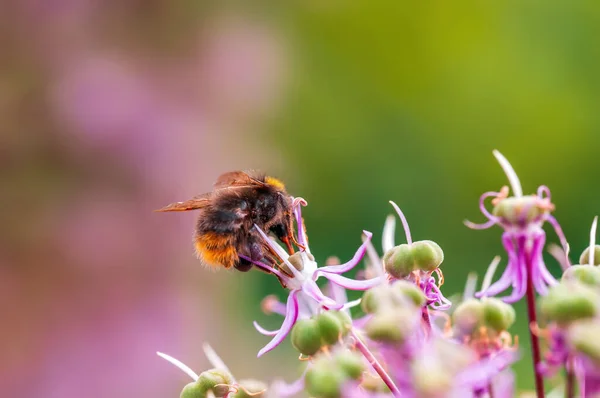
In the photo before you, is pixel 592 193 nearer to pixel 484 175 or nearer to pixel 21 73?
pixel 484 175

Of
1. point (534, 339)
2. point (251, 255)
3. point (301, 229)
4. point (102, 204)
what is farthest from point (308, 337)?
point (102, 204)

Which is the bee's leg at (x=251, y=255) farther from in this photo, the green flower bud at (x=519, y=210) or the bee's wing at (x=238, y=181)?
the green flower bud at (x=519, y=210)

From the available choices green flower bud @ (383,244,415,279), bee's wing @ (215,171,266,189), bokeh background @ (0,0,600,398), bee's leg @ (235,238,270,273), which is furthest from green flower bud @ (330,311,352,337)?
bokeh background @ (0,0,600,398)

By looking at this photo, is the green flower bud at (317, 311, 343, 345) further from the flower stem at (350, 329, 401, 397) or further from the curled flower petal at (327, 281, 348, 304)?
the curled flower petal at (327, 281, 348, 304)

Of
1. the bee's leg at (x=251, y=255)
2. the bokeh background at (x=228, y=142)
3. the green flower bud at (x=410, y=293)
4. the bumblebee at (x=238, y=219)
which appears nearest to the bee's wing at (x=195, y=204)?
the bumblebee at (x=238, y=219)

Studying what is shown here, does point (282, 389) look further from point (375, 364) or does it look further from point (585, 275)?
point (585, 275)

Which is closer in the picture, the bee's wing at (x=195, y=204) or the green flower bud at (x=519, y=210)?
the green flower bud at (x=519, y=210)
